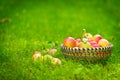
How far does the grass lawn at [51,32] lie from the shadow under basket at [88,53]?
0.31 ft

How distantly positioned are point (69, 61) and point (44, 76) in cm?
68

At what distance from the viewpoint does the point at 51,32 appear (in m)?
10.9

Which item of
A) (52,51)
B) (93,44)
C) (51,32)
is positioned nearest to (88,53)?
(93,44)

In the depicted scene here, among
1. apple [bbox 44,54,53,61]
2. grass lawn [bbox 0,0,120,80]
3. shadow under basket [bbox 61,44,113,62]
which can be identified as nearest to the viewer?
grass lawn [bbox 0,0,120,80]

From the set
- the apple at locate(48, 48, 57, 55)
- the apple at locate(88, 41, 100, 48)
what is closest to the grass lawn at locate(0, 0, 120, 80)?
the apple at locate(48, 48, 57, 55)

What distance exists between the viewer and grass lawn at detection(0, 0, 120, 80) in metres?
6.68

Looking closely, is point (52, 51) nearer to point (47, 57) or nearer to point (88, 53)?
point (47, 57)

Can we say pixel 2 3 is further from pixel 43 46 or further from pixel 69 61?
pixel 69 61

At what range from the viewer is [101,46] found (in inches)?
287

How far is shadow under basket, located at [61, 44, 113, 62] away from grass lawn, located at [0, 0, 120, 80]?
0.31ft

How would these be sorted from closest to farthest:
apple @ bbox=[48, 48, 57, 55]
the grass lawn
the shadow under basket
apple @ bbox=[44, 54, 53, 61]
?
the grass lawn < the shadow under basket < apple @ bbox=[44, 54, 53, 61] < apple @ bbox=[48, 48, 57, 55]

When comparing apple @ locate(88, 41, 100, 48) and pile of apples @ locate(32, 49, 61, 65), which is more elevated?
apple @ locate(88, 41, 100, 48)

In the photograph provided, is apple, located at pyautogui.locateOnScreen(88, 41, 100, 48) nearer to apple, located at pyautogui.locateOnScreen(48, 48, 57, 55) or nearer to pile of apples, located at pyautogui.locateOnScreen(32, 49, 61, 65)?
pile of apples, located at pyautogui.locateOnScreen(32, 49, 61, 65)

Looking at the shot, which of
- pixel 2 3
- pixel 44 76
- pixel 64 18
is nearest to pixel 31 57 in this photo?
pixel 44 76
